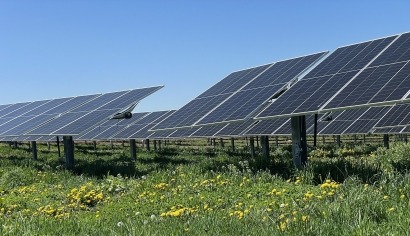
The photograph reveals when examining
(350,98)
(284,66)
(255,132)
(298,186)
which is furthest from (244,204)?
(255,132)

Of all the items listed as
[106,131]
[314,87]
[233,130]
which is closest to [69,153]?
[314,87]

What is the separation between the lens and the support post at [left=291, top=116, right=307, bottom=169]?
37.6 feet

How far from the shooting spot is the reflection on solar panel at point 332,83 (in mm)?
10289

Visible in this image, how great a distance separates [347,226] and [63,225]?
151 inches

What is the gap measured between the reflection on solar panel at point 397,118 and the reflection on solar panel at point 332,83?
1062cm

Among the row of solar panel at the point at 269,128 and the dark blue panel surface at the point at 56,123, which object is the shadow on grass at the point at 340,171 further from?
the row of solar panel at the point at 269,128

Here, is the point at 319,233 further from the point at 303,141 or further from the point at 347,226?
the point at 303,141

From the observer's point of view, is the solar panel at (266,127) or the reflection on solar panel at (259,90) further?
the solar panel at (266,127)

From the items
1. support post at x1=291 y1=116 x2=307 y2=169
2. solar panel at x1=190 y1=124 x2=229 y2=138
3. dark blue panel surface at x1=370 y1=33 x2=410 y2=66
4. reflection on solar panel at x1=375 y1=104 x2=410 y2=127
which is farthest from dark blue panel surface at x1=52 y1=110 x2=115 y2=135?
reflection on solar panel at x1=375 y1=104 x2=410 y2=127

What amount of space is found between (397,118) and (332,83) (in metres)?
15.0

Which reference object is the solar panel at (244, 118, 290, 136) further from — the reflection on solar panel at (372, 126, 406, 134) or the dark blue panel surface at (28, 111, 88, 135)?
the dark blue panel surface at (28, 111, 88, 135)

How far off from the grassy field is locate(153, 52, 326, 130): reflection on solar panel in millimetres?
1650

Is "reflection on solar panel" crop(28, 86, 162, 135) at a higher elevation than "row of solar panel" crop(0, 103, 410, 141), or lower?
higher

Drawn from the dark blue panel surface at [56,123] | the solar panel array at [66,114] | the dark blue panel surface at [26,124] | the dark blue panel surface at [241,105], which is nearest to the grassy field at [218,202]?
the dark blue panel surface at [241,105]
